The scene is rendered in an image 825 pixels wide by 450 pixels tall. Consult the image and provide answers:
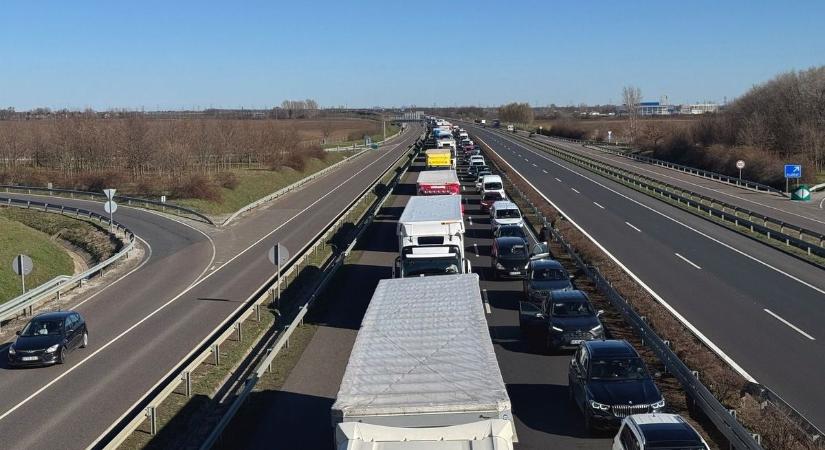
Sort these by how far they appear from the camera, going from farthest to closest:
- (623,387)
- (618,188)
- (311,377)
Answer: (618,188)
(311,377)
(623,387)

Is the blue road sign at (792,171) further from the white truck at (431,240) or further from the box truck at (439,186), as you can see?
the white truck at (431,240)

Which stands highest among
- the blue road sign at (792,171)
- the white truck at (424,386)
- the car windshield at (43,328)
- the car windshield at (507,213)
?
the blue road sign at (792,171)

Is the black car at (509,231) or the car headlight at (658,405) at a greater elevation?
the black car at (509,231)

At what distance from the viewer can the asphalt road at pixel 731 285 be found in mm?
18469

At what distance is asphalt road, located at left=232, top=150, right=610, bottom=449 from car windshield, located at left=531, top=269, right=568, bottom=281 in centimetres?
116

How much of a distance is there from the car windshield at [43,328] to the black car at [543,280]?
13.1 meters

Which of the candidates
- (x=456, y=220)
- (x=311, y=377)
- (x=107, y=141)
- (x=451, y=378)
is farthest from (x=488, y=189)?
(x=107, y=141)

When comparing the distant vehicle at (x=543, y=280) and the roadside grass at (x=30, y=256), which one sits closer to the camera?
the distant vehicle at (x=543, y=280)

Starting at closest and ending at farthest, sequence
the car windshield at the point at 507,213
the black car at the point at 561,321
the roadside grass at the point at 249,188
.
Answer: the black car at the point at 561,321
the car windshield at the point at 507,213
the roadside grass at the point at 249,188

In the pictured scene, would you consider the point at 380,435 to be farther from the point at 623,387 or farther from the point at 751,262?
the point at 751,262

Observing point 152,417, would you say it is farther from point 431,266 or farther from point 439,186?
point 439,186

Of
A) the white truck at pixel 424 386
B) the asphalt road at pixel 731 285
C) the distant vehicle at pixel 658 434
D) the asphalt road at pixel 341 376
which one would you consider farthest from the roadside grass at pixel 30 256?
the distant vehicle at pixel 658 434

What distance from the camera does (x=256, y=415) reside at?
1619 cm

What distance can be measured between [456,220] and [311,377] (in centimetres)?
866
